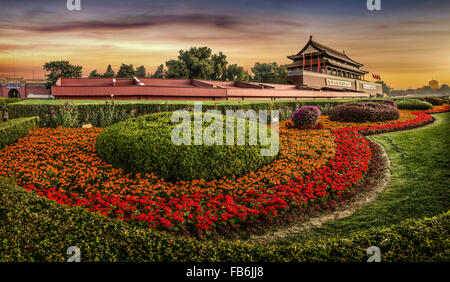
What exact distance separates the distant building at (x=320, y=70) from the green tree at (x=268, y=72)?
2457mm

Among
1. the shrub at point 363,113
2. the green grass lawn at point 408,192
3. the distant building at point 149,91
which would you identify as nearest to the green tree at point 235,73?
the distant building at point 149,91

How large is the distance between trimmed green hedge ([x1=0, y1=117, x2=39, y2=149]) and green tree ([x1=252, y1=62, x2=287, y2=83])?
1411 inches

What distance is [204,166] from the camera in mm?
5004

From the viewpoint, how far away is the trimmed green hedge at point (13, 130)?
6.66 metres

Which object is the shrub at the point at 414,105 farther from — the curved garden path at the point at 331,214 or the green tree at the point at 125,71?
the green tree at the point at 125,71

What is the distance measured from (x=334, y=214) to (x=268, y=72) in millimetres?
44223

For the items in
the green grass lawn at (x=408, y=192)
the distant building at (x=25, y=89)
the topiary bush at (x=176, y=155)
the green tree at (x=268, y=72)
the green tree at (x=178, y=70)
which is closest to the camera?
the green grass lawn at (x=408, y=192)

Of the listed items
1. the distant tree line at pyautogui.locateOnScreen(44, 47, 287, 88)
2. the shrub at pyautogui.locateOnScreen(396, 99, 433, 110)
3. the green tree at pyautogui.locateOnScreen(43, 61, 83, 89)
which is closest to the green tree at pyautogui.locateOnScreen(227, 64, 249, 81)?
the distant tree line at pyautogui.locateOnScreen(44, 47, 287, 88)

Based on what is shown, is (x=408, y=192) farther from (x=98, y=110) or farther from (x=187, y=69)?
(x=187, y=69)

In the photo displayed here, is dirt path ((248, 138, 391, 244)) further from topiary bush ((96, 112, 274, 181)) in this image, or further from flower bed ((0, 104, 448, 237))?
topiary bush ((96, 112, 274, 181))

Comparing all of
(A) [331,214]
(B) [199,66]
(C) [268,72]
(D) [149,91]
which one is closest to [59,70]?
(B) [199,66]
